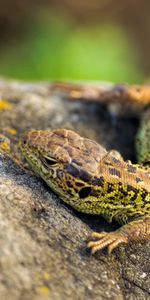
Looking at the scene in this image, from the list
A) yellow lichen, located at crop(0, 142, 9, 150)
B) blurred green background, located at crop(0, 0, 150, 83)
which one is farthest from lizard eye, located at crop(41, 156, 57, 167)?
blurred green background, located at crop(0, 0, 150, 83)

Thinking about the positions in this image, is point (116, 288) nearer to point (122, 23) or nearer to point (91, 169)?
point (91, 169)

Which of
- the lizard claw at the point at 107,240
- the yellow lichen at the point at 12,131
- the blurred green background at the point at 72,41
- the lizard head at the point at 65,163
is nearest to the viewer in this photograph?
the lizard claw at the point at 107,240

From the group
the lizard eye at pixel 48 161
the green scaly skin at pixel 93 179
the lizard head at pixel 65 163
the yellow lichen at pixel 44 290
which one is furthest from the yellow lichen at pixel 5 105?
the yellow lichen at pixel 44 290

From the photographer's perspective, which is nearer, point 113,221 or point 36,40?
point 113,221

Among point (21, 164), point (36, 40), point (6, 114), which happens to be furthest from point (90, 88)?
point (36, 40)

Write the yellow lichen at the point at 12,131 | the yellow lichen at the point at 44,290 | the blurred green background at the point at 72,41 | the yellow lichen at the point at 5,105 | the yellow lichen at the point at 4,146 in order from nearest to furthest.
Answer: the yellow lichen at the point at 44,290 < the yellow lichen at the point at 4,146 < the yellow lichen at the point at 12,131 < the yellow lichen at the point at 5,105 < the blurred green background at the point at 72,41

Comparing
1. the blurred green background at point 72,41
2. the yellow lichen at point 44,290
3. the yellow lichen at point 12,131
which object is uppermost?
the blurred green background at point 72,41

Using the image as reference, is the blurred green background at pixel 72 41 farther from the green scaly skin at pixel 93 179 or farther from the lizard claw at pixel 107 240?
the lizard claw at pixel 107 240
